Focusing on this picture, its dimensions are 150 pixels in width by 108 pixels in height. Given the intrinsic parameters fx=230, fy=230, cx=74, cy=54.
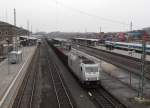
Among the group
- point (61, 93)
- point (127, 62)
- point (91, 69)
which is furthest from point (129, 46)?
point (61, 93)

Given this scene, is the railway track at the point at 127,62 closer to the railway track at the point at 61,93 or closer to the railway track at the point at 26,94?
the railway track at the point at 61,93

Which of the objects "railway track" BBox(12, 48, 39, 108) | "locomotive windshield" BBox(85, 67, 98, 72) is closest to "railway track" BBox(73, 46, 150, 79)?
"locomotive windshield" BBox(85, 67, 98, 72)

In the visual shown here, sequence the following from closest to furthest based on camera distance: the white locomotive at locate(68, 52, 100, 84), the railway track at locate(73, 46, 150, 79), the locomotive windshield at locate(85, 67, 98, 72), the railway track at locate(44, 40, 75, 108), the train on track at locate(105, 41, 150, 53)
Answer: the railway track at locate(44, 40, 75, 108), the white locomotive at locate(68, 52, 100, 84), the locomotive windshield at locate(85, 67, 98, 72), the railway track at locate(73, 46, 150, 79), the train on track at locate(105, 41, 150, 53)

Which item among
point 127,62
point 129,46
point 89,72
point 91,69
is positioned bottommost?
point 127,62

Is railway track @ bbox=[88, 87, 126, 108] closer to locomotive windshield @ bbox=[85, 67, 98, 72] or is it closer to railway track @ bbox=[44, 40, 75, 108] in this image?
locomotive windshield @ bbox=[85, 67, 98, 72]

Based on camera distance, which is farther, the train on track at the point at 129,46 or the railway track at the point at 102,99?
the train on track at the point at 129,46

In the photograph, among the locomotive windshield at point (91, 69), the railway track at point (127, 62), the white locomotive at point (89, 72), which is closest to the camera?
the white locomotive at point (89, 72)

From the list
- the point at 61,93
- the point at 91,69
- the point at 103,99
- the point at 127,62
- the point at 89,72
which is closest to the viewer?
the point at 103,99

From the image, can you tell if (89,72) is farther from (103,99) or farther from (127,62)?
(127,62)

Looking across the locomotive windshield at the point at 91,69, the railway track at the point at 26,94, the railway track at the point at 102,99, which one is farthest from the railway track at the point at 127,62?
the railway track at the point at 26,94

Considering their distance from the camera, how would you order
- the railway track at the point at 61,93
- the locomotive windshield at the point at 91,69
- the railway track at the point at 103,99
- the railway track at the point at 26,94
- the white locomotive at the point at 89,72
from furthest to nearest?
the locomotive windshield at the point at 91,69 → the white locomotive at the point at 89,72 → the railway track at the point at 26,94 → the railway track at the point at 61,93 → the railway track at the point at 103,99

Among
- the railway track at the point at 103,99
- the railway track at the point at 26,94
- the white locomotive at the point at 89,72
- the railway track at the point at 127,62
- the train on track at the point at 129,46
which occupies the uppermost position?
the train on track at the point at 129,46

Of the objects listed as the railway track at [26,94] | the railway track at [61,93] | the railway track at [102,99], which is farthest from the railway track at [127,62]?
the railway track at [26,94]

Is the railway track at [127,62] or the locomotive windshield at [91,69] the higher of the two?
the locomotive windshield at [91,69]
